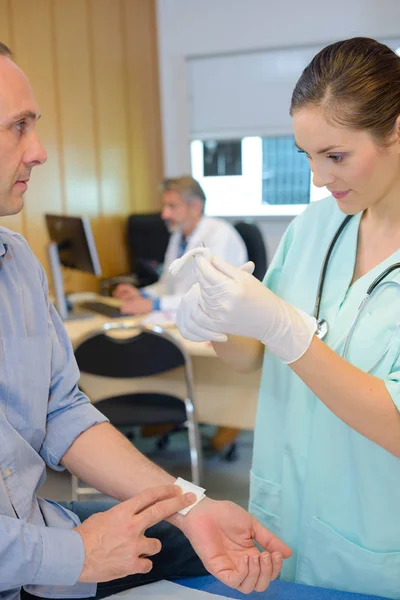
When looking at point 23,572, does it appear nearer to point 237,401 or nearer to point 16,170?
point 16,170

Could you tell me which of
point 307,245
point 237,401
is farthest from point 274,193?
point 307,245

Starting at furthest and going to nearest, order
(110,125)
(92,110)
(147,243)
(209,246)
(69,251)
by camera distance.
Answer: (147,243) < (110,125) < (92,110) < (209,246) < (69,251)

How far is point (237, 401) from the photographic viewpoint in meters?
2.75

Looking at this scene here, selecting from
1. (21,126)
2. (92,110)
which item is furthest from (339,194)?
(92,110)

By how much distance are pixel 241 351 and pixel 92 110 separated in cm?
324

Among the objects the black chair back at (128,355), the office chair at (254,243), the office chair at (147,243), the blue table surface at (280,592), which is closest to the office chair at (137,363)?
the black chair back at (128,355)

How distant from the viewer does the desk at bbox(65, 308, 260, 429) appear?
2.72 metres

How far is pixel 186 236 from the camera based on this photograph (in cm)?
366

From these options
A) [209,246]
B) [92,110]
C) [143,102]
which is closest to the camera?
[209,246]

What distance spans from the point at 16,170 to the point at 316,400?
0.70m

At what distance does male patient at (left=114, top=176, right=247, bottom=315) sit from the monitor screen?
0.28m

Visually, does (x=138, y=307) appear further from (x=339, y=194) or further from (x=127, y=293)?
(x=339, y=194)

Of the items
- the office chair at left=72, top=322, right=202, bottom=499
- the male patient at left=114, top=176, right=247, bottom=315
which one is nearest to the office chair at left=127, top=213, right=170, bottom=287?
the male patient at left=114, top=176, right=247, bottom=315

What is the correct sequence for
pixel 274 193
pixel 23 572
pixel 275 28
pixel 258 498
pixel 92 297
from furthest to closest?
pixel 274 193 < pixel 275 28 < pixel 92 297 < pixel 258 498 < pixel 23 572
